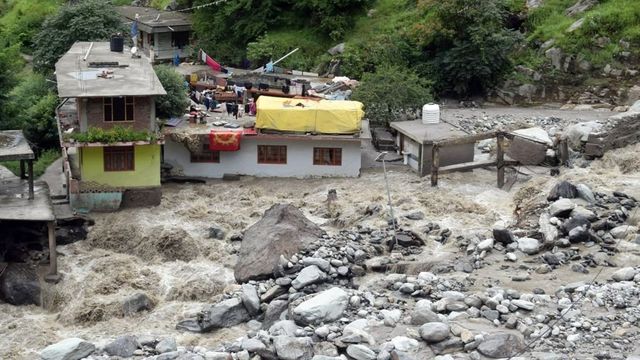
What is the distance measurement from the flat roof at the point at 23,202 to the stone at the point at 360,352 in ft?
45.2

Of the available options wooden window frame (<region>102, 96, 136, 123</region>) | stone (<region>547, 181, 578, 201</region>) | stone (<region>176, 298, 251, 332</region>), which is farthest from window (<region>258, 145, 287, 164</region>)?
stone (<region>176, 298, 251, 332</region>)

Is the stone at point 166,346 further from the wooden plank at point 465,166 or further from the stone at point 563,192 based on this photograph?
the wooden plank at point 465,166

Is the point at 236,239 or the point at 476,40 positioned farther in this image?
the point at 476,40

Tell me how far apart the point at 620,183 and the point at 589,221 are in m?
6.54

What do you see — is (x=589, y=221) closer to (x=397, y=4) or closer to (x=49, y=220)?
(x=49, y=220)

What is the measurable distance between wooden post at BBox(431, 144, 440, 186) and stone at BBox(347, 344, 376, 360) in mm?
17664

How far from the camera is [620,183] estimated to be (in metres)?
39.6

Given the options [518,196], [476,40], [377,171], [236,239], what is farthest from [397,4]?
[236,239]

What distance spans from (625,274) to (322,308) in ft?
30.7

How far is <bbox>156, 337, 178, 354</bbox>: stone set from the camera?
1041 inches

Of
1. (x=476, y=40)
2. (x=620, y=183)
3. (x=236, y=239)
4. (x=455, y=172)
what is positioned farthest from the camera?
(x=476, y=40)

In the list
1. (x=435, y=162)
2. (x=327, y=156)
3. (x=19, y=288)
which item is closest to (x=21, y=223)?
(x=19, y=288)

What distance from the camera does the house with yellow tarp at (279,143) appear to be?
43500mm

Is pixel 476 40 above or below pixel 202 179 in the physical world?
above
